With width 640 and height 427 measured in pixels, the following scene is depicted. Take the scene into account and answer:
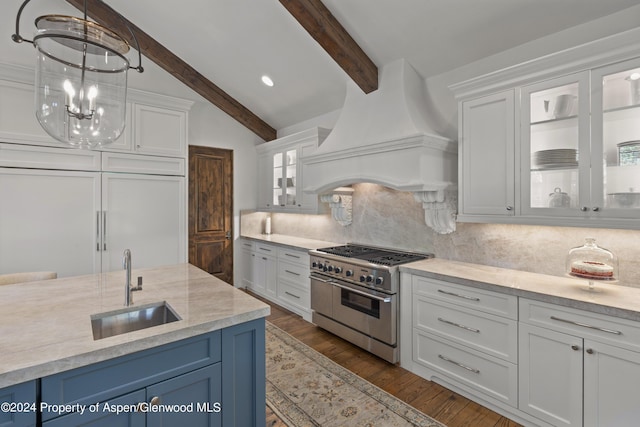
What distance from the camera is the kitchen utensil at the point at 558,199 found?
2.05 meters

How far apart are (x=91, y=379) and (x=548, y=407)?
2466mm

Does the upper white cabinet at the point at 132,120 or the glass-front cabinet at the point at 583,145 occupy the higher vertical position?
the upper white cabinet at the point at 132,120

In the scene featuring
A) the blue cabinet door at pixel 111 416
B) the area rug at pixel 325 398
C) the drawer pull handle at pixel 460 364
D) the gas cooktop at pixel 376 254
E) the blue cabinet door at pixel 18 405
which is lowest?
the area rug at pixel 325 398

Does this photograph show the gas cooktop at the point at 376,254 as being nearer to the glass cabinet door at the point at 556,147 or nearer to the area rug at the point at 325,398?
the area rug at the point at 325,398

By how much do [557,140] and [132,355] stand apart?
8.96 feet

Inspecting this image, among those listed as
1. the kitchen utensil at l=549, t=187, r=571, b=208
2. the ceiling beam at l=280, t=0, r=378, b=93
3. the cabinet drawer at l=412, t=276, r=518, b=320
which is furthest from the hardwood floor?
the ceiling beam at l=280, t=0, r=378, b=93

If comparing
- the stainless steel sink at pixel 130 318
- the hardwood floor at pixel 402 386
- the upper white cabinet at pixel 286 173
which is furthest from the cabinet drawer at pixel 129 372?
the upper white cabinet at pixel 286 173

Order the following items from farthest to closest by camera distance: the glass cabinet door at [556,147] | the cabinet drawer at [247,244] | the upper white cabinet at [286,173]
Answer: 1. the cabinet drawer at [247,244]
2. the upper white cabinet at [286,173]
3. the glass cabinet door at [556,147]

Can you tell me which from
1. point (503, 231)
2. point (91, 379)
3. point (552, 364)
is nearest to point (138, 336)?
point (91, 379)

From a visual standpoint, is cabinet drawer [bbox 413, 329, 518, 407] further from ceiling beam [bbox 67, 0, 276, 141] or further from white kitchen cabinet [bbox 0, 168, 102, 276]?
ceiling beam [bbox 67, 0, 276, 141]

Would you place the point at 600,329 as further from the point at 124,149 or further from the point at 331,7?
the point at 124,149

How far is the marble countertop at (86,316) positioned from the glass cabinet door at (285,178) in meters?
2.38

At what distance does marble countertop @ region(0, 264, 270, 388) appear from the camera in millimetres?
1112

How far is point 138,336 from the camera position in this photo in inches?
50.0
